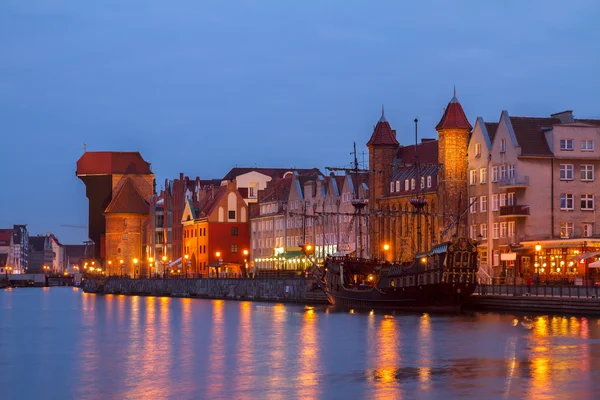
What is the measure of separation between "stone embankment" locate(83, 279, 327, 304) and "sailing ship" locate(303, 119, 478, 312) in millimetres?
9148

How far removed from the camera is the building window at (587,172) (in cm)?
10056

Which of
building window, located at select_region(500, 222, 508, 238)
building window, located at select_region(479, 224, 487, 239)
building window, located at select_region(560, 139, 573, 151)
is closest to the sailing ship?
building window, located at select_region(479, 224, 487, 239)

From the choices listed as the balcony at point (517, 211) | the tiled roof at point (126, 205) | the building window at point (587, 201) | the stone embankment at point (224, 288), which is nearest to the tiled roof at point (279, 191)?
the stone embankment at point (224, 288)

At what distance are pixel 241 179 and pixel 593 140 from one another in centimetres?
7549

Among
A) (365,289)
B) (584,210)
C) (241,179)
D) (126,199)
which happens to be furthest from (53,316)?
(126,199)

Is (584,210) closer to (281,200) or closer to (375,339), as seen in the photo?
(375,339)

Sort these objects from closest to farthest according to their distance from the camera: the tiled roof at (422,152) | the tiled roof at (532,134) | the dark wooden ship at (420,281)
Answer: the dark wooden ship at (420,281)
the tiled roof at (532,134)
the tiled roof at (422,152)

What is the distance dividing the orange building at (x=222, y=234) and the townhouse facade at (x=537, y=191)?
190 ft

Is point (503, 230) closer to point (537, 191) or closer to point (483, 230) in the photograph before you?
point (483, 230)

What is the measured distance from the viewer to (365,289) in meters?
93.4

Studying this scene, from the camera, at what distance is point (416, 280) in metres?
84.5

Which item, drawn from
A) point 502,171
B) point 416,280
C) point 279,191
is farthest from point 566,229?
point 279,191

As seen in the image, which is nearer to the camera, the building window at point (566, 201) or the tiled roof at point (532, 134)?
the tiled roof at point (532, 134)

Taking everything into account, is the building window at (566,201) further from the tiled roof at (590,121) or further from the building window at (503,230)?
the tiled roof at (590,121)
